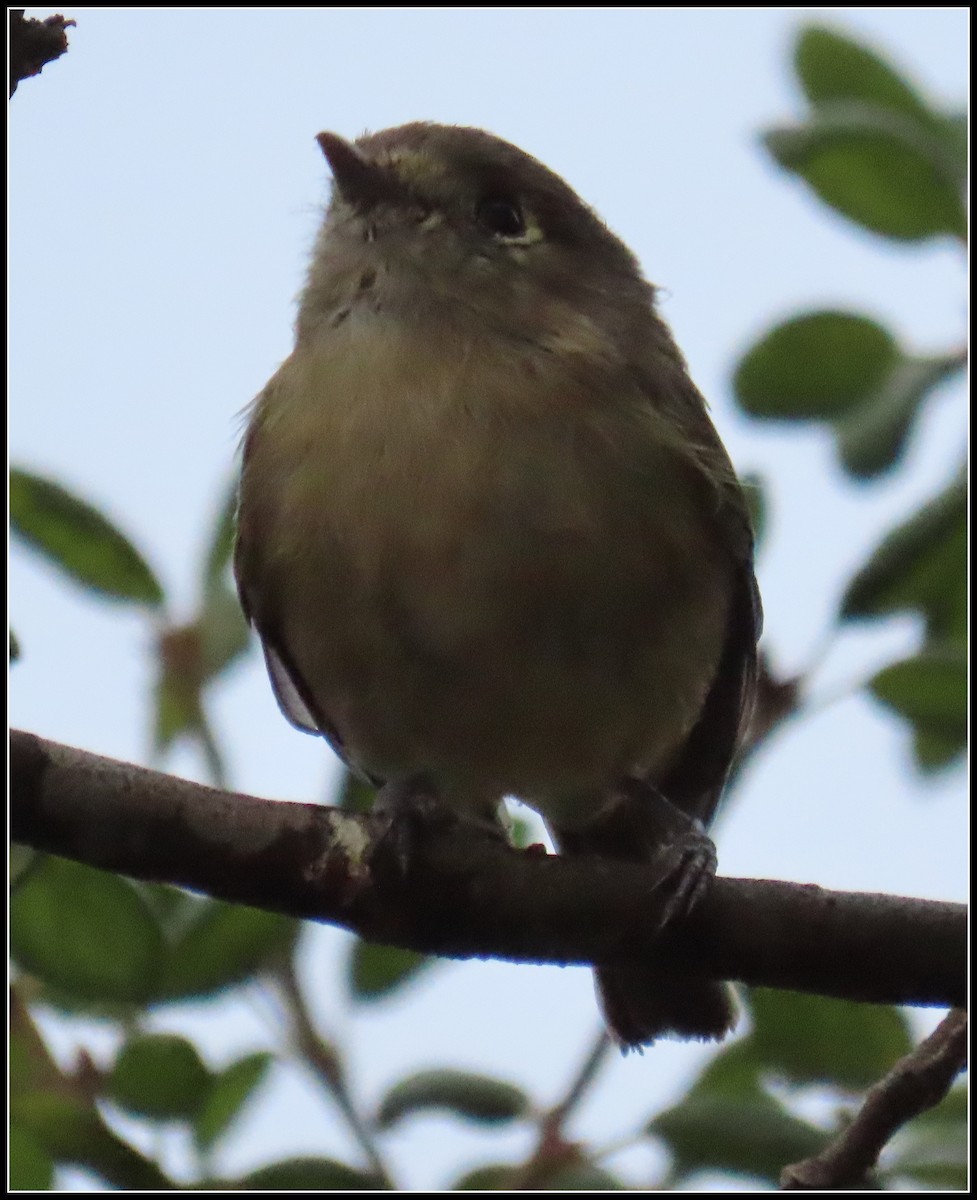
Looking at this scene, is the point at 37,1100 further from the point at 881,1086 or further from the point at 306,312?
the point at 306,312

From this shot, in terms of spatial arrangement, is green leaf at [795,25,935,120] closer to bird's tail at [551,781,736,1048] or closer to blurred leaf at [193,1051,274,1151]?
bird's tail at [551,781,736,1048]

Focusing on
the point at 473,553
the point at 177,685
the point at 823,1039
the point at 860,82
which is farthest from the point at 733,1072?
the point at 860,82

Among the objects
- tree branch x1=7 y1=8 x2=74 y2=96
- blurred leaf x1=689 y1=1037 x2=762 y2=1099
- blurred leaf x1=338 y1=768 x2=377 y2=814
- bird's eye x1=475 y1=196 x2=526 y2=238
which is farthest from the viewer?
bird's eye x1=475 y1=196 x2=526 y2=238

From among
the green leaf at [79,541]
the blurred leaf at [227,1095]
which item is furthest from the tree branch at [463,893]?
the green leaf at [79,541]

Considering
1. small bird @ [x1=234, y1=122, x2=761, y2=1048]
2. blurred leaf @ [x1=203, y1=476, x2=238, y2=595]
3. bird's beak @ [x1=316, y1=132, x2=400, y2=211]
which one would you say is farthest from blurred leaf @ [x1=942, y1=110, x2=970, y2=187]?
blurred leaf @ [x1=203, y1=476, x2=238, y2=595]

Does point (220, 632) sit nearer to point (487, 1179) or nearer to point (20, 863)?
point (20, 863)

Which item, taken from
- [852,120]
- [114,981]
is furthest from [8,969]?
[852,120]
